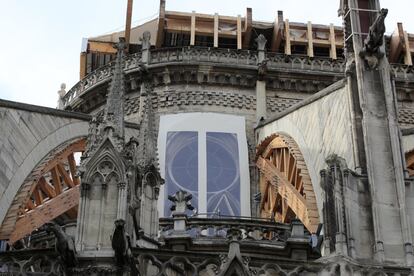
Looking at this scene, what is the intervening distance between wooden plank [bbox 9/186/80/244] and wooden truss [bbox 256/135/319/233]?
5765 mm

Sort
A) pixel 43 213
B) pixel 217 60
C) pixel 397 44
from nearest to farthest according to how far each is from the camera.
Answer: pixel 43 213 < pixel 217 60 < pixel 397 44

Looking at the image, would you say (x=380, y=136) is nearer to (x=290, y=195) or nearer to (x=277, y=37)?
(x=290, y=195)

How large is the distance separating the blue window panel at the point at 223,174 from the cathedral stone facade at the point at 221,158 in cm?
5

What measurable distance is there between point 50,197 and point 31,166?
9.41ft

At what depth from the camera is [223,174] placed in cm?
2492

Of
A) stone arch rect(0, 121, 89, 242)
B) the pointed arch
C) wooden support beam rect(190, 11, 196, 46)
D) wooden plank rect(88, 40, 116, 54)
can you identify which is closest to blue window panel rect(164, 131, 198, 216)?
stone arch rect(0, 121, 89, 242)

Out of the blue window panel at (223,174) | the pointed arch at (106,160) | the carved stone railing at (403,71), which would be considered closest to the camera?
the pointed arch at (106,160)

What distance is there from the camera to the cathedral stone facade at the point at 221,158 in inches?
464

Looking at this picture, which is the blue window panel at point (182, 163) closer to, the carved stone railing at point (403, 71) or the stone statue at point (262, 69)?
the stone statue at point (262, 69)

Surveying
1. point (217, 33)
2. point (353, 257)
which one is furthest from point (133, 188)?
point (217, 33)

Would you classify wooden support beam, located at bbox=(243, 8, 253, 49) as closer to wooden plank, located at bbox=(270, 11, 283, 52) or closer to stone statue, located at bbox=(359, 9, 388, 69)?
wooden plank, located at bbox=(270, 11, 283, 52)

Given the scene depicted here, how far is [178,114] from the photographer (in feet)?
85.4

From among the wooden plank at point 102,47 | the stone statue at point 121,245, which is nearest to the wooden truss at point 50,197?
the stone statue at point 121,245

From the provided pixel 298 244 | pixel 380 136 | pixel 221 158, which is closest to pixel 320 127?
pixel 298 244
